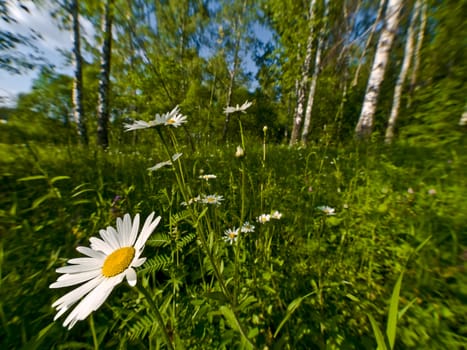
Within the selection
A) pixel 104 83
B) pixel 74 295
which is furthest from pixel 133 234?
pixel 104 83

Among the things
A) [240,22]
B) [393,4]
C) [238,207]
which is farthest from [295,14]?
[238,207]

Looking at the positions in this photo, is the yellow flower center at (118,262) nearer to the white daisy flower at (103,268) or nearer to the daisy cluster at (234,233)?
the white daisy flower at (103,268)

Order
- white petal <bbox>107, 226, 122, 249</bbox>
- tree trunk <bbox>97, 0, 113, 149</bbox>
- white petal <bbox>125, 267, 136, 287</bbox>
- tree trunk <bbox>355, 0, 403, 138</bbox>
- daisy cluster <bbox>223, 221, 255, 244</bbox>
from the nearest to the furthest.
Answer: white petal <bbox>125, 267, 136, 287</bbox>
white petal <bbox>107, 226, 122, 249</bbox>
daisy cluster <bbox>223, 221, 255, 244</bbox>
tree trunk <bbox>355, 0, 403, 138</bbox>
tree trunk <bbox>97, 0, 113, 149</bbox>

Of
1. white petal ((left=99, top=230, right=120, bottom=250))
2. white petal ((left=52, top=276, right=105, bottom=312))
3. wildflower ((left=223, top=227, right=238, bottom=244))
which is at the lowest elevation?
wildflower ((left=223, top=227, right=238, bottom=244))

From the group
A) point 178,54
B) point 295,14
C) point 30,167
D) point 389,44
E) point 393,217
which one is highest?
point 178,54

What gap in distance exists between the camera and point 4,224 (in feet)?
3.39

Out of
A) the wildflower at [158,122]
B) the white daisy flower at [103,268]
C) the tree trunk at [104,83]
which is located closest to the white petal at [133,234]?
the white daisy flower at [103,268]

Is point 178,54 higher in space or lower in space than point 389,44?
higher

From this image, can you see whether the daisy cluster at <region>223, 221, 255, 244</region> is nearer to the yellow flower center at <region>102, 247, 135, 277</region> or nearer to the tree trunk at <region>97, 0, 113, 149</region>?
the yellow flower center at <region>102, 247, 135, 277</region>

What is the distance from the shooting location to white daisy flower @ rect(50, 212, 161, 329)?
0.34 m

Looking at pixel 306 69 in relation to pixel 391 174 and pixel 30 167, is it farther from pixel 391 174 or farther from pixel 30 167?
pixel 30 167

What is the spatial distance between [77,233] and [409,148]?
2.45 metres

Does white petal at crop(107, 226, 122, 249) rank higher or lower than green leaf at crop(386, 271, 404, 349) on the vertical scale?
higher

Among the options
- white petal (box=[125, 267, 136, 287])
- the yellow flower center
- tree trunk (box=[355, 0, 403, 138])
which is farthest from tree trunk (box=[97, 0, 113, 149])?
tree trunk (box=[355, 0, 403, 138])
